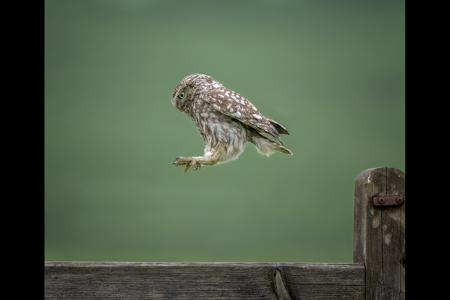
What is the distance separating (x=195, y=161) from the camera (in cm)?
185

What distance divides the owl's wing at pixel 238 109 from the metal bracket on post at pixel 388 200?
0.58 metres

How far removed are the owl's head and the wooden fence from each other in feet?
2.68

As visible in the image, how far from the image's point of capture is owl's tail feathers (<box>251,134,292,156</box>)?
6.77ft

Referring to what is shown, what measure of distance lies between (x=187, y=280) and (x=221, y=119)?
779 millimetres

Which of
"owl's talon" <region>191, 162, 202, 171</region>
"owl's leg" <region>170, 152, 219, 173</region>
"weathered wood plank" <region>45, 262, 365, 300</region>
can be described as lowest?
"weathered wood plank" <region>45, 262, 365, 300</region>

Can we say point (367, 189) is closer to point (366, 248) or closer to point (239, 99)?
point (366, 248)

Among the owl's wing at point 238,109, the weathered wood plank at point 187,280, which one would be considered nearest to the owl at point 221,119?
the owl's wing at point 238,109

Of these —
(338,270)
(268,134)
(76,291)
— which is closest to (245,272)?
(338,270)

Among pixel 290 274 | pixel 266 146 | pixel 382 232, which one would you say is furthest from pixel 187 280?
pixel 266 146

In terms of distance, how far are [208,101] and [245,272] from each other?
2.63ft

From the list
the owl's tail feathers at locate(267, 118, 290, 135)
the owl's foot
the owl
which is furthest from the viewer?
the owl's tail feathers at locate(267, 118, 290, 135)

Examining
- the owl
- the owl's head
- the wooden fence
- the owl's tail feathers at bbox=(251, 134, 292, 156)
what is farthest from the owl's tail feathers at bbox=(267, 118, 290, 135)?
the wooden fence

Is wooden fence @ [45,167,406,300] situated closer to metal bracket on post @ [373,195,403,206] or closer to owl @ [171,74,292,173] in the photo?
metal bracket on post @ [373,195,403,206]

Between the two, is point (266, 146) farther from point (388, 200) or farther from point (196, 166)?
point (388, 200)
